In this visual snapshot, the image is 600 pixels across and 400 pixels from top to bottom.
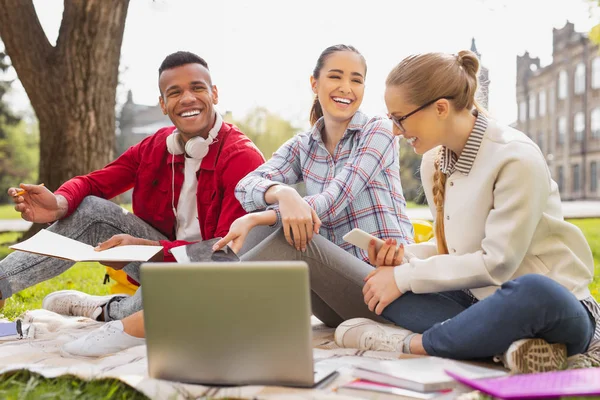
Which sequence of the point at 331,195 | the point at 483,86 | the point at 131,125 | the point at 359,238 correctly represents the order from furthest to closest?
1. the point at 131,125
2. the point at 331,195
3. the point at 483,86
4. the point at 359,238

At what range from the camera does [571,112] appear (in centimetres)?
3603

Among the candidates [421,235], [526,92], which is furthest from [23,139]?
[421,235]

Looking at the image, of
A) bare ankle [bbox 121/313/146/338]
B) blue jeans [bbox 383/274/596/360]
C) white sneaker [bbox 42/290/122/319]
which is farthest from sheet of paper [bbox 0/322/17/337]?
blue jeans [bbox 383/274/596/360]

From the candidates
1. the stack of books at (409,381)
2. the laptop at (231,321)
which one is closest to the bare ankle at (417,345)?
the stack of books at (409,381)

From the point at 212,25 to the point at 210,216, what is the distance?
11.2 metres

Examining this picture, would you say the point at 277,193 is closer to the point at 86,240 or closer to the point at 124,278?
the point at 86,240

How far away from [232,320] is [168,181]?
1825mm

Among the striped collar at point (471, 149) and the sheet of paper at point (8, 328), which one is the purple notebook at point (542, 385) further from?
the sheet of paper at point (8, 328)

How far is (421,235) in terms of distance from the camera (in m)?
3.97

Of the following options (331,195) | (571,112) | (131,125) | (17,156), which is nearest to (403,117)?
(331,195)

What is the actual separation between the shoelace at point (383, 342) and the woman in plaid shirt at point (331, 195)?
0.25m

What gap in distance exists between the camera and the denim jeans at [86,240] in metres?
3.18

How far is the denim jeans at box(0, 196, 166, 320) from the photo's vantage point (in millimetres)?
3184

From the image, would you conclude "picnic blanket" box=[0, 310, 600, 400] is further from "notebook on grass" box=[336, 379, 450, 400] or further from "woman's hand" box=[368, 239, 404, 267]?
"woman's hand" box=[368, 239, 404, 267]
